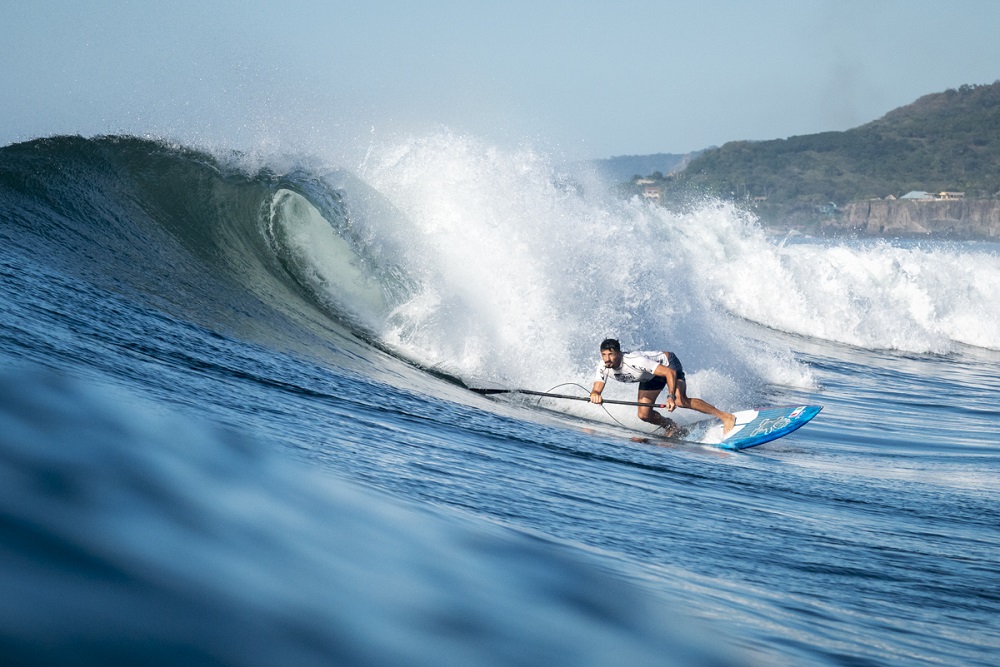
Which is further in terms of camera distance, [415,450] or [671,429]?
[671,429]

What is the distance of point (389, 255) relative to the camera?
475 inches

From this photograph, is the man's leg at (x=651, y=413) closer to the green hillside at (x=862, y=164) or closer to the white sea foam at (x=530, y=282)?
the white sea foam at (x=530, y=282)

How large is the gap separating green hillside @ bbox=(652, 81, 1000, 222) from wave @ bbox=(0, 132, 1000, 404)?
102 meters

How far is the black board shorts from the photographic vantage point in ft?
29.8

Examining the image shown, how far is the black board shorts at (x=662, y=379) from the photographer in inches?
357

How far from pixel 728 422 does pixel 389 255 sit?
5048 mm

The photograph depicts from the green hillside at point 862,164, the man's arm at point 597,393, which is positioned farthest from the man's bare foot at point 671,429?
the green hillside at point 862,164

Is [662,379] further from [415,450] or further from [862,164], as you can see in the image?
[862,164]

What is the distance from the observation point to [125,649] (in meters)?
2.21

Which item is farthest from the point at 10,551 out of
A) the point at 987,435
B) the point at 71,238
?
the point at 987,435

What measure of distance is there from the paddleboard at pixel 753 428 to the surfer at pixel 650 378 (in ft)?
0.41

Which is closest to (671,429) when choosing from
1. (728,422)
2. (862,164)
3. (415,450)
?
(728,422)

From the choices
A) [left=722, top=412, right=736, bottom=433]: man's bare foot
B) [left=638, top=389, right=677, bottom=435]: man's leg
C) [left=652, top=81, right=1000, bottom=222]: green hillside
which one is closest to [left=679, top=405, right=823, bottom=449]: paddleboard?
[left=722, top=412, right=736, bottom=433]: man's bare foot

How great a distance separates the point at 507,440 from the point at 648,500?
59.5 inches
